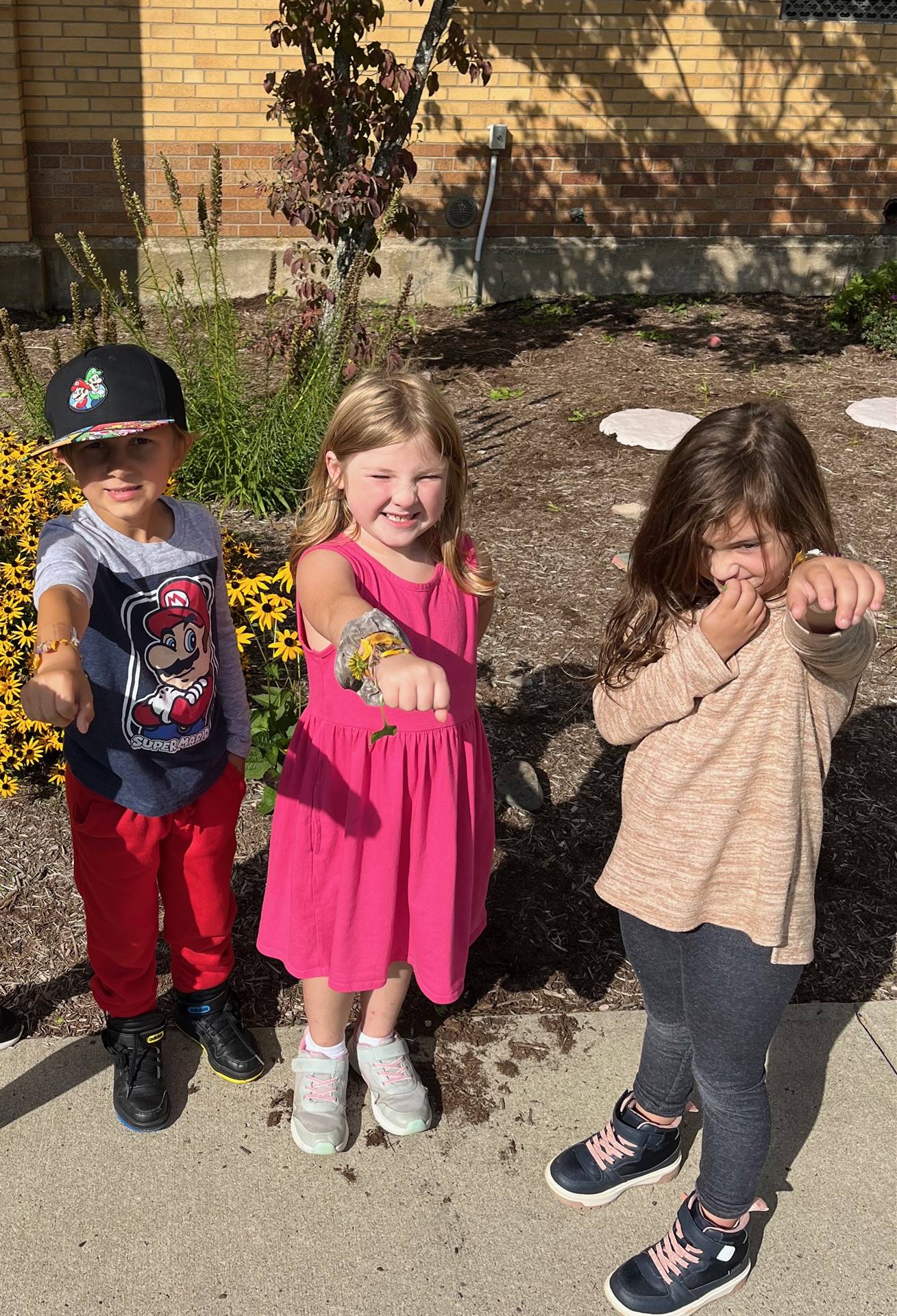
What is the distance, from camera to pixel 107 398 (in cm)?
221

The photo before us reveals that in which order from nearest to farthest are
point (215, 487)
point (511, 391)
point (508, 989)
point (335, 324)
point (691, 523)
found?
point (691, 523) → point (508, 989) → point (215, 487) → point (335, 324) → point (511, 391)

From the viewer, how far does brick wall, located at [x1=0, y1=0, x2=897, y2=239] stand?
8078mm

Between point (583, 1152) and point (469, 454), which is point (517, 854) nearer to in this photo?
point (583, 1152)

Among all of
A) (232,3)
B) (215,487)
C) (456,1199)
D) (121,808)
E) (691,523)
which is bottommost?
(456,1199)

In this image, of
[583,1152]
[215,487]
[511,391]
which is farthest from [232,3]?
[583,1152]

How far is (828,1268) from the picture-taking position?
2432 mm

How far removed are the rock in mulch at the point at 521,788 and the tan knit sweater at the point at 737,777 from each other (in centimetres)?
161

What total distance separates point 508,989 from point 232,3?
748cm

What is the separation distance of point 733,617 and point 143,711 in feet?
3.96

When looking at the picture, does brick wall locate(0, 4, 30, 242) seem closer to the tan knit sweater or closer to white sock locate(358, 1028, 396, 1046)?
white sock locate(358, 1028, 396, 1046)

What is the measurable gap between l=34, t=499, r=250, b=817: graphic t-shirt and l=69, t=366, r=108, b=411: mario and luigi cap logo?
0.74ft

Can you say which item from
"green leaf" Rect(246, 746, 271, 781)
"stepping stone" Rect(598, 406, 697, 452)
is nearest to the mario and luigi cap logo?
"green leaf" Rect(246, 746, 271, 781)

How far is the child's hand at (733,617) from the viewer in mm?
1932

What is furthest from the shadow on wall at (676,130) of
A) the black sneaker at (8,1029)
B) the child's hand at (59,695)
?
the child's hand at (59,695)
